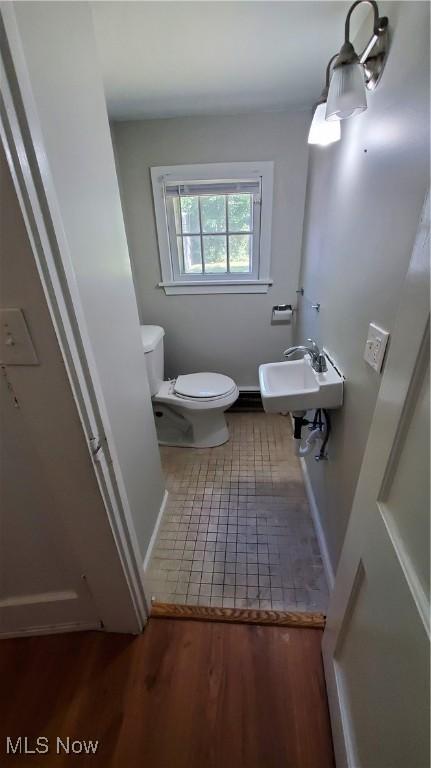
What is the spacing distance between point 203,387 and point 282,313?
0.85 m

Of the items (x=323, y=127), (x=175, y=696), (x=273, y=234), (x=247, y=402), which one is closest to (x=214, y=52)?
(x=323, y=127)

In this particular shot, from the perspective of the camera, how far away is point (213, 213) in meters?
2.05

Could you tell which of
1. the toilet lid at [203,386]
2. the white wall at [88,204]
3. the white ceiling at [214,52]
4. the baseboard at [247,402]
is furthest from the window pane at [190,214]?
the baseboard at [247,402]

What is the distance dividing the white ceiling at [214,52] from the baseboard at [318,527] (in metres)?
1.93

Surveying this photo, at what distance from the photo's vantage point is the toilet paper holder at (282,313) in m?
2.19

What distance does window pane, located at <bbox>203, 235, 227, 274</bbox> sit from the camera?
2123 millimetres

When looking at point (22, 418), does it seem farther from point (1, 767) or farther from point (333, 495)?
point (333, 495)

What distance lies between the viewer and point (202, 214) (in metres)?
2.06

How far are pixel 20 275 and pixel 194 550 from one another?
4.35 ft

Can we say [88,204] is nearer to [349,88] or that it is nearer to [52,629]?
[349,88]

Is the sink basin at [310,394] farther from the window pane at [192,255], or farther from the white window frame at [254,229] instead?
the window pane at [192,255]

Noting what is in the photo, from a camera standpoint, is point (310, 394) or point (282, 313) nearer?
point (310, 394)

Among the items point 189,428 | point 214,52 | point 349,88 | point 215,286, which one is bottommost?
point 189,428

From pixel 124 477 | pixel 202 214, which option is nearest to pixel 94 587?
pixel 124 477
